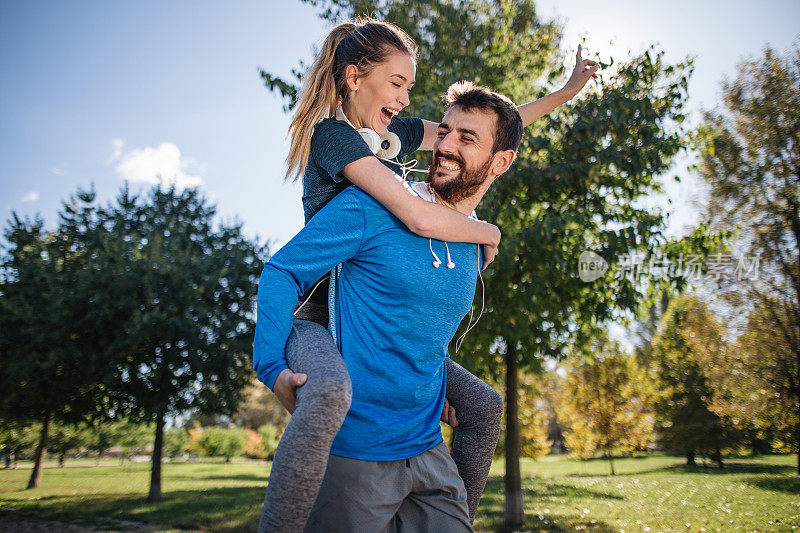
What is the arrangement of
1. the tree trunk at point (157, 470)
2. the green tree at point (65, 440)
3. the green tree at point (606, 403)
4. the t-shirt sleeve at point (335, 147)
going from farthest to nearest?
the green tree at point (606, 403) < the green tree at point (65, 440) < the tree trunk at point (157, 470) < the t-shirt sleeve at point (335, 147)

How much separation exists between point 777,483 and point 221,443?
31488mm

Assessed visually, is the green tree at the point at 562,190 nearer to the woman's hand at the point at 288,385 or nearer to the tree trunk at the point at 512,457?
the tree trunk at the point at 512,457

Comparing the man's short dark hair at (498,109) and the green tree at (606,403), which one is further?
the green tree at (606,403)

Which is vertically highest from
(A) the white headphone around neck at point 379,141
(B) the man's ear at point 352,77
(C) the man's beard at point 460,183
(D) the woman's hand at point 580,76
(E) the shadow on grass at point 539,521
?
(D) the woman's hand at point 580,76

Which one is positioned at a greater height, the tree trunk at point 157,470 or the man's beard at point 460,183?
the man's beard at point 460,183

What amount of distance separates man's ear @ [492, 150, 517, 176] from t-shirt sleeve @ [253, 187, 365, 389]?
702 millimetres

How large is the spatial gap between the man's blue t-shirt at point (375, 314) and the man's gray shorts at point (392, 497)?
0.14ft

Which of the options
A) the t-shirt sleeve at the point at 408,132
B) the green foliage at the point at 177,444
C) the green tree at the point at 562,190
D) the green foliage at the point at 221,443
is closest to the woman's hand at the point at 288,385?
the t-shirt sleeve at the point at 408,132

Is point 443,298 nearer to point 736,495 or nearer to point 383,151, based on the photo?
point 383,151

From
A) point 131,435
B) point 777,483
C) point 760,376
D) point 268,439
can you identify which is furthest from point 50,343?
point 268,439

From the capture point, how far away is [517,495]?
1158cm

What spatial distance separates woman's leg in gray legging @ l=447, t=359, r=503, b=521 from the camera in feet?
6.52

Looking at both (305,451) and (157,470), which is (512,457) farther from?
(305,451)

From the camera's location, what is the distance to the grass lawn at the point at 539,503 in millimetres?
11213
